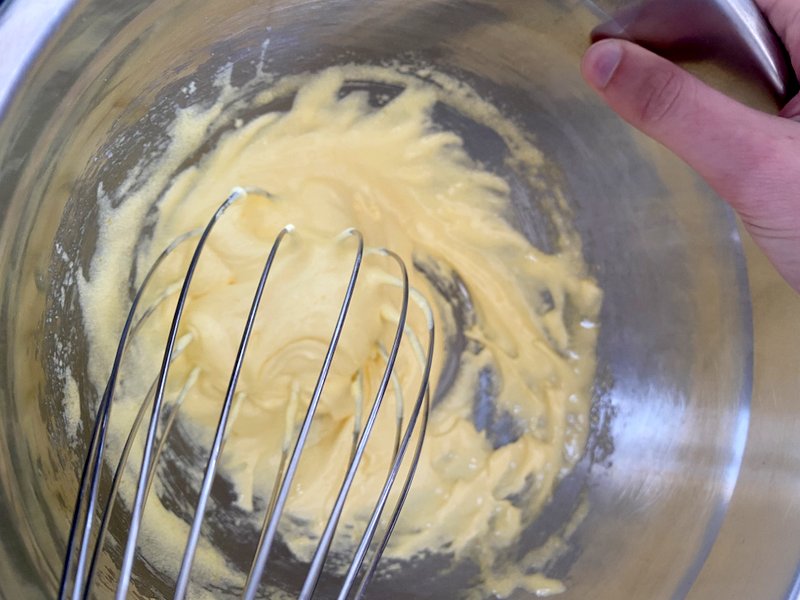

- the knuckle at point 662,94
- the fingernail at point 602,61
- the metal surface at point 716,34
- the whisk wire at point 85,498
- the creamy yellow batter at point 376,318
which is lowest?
the whisk wire at point 85,498

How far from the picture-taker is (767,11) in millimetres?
656

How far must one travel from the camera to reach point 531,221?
0.90 m

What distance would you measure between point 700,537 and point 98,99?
0.84 metres

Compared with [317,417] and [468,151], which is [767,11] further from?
[317,417]

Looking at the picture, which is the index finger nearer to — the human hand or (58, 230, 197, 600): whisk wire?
the human hand

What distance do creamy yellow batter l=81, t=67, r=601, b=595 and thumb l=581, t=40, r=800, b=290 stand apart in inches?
7.8

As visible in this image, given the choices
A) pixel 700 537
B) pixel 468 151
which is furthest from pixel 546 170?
pixel 700 537

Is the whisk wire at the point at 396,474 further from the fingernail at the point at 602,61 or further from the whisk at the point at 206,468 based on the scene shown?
the fingernail at the point at 602,61

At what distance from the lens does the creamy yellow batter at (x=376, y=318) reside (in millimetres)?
818

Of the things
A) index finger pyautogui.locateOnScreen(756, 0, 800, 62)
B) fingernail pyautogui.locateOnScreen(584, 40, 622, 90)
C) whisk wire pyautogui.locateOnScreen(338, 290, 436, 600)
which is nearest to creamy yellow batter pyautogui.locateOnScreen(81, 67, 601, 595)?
whisk wire pyautogui.locateOnScreen(338, 290, 436, 600)

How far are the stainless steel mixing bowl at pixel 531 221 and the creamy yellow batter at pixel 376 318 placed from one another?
1.8 inches

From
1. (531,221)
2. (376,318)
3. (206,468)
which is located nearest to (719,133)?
(531,221)

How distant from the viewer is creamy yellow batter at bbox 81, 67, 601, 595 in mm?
818

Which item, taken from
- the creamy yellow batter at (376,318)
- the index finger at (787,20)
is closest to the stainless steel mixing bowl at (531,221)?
the creamy yellow batter at (376,318)
